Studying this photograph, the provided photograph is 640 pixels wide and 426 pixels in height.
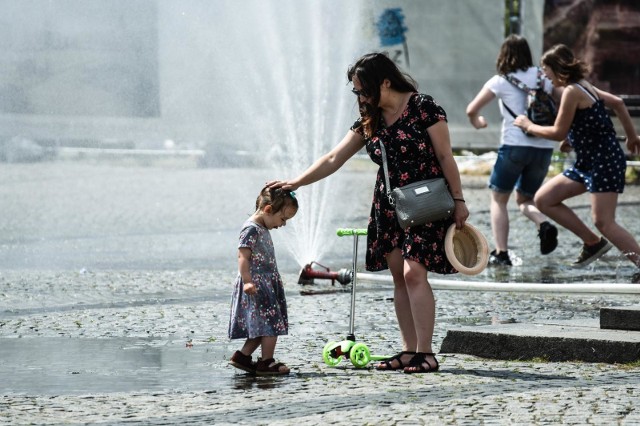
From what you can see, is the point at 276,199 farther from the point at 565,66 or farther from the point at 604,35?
the point at 604,35

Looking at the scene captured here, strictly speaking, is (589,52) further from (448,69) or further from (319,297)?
(319,297)

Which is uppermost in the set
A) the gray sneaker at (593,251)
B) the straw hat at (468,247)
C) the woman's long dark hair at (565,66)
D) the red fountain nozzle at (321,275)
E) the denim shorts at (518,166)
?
the woman's long dark hair at (565,66)

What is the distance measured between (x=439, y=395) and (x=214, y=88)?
1116 cm

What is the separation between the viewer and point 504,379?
5836 mm

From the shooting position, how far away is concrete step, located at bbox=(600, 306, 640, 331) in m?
6.70

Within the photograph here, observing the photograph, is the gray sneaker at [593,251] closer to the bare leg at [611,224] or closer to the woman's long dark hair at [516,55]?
the bare leg at [611,224]

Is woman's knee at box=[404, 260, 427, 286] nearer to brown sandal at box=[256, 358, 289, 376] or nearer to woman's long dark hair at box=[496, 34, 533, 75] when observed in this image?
brown sandal at box=[256, 358, 289, 376]

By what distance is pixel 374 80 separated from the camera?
6.27 m

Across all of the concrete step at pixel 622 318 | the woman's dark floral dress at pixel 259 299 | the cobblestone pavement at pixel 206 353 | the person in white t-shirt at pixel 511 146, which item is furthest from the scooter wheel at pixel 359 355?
the person in white t-shirt at pixel 511 146

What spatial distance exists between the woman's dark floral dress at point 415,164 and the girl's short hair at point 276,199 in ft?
1.41

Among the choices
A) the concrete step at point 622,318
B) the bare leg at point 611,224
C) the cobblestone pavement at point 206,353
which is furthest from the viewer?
the bare leg at point 611,224

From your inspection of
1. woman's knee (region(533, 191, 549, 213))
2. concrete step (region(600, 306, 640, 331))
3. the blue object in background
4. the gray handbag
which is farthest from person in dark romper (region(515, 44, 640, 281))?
the blue object in background

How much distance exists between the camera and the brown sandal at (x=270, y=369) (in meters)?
6.12

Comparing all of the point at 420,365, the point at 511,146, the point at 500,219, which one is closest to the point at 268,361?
the point at 420,365
